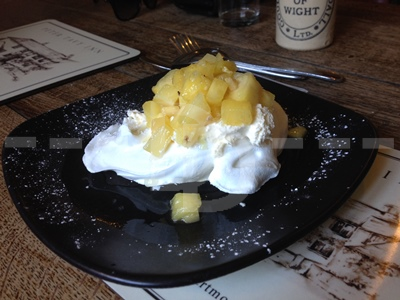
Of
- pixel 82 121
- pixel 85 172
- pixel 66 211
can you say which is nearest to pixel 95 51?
pixel 82 121

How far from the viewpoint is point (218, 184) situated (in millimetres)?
652

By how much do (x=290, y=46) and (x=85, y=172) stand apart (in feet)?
2.43

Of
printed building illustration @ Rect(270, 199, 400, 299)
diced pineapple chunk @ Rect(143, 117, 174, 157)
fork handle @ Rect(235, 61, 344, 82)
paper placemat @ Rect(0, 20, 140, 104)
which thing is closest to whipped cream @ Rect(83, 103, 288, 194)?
diced pineapple chunk @ Rect(143, 117, 174, 157)

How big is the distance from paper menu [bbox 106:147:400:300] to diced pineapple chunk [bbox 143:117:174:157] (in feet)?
0.69

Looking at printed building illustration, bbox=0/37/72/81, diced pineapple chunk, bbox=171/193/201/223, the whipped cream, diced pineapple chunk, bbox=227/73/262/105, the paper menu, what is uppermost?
diced pineapple chunk, bbox=227/73/262/105

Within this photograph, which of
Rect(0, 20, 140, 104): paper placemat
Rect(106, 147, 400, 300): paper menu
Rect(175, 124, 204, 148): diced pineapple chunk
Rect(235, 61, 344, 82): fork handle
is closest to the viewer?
Rect(106, 147, 400, 300): paper menu

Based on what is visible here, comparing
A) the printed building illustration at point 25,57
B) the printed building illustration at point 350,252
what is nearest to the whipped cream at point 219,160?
the printed building illustration at point 350,252

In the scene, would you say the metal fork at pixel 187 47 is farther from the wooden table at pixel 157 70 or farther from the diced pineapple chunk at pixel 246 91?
the diced pineapple chunk at pixel 246 91

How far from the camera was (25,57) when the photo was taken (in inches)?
51.9

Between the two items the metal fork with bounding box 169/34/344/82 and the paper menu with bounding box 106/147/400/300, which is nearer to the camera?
the paper menu with bounding box 106/147/400/300

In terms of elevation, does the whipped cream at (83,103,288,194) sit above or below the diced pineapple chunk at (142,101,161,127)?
below

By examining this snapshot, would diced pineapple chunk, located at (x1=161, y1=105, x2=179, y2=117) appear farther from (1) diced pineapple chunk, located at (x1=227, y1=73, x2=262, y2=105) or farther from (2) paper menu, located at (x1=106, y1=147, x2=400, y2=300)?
(2) paper menu, located at (x1=106, y1=147, x2=400, y2=300)

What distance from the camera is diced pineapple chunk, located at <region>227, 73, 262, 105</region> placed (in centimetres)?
66

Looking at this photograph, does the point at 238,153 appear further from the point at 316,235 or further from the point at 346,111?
the point at 346,111
